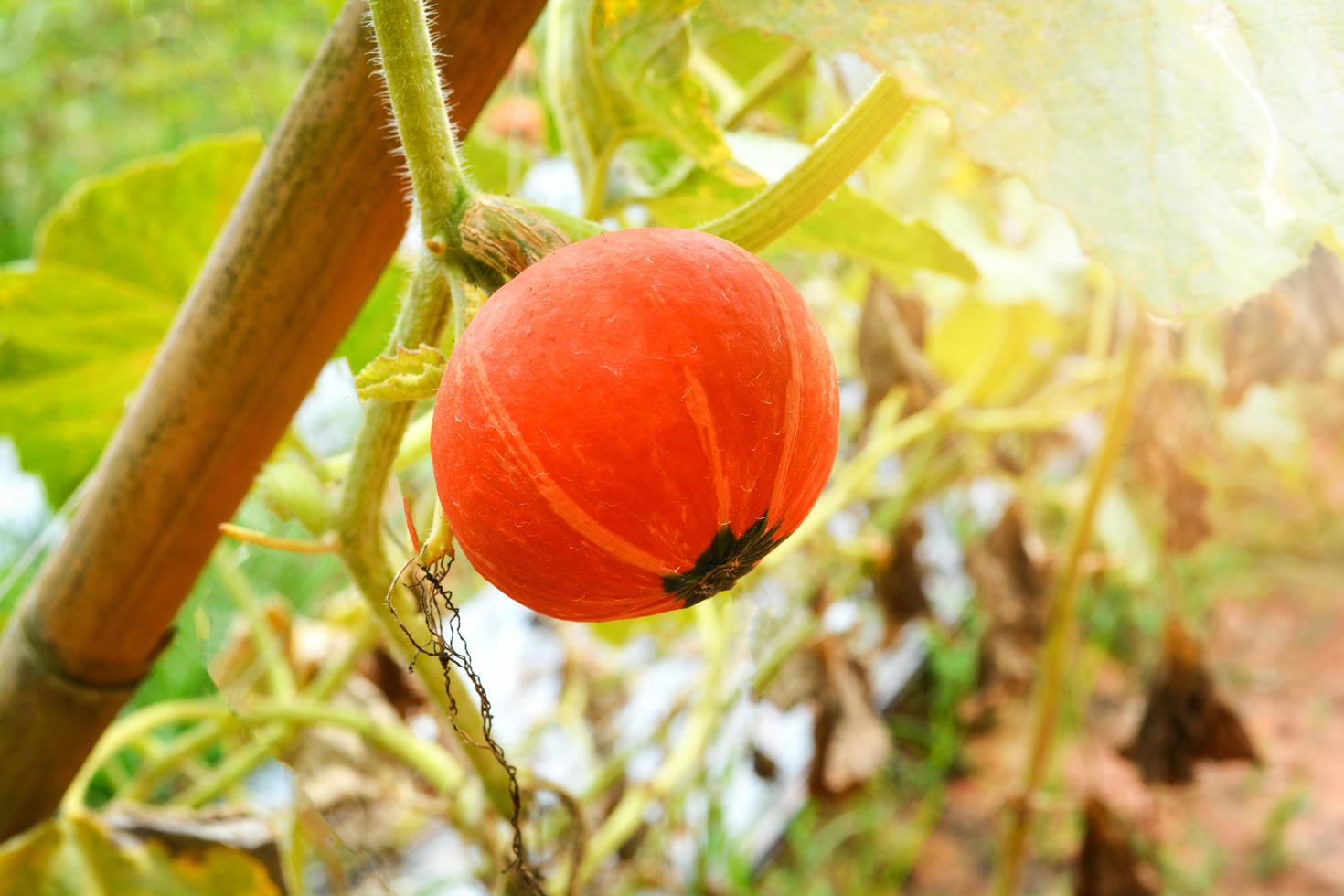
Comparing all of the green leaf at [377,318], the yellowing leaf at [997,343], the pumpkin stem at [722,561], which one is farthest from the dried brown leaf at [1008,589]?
the pumpkin stem at [722,561]

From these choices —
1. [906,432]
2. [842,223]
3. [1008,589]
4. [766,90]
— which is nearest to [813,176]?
[842,223]

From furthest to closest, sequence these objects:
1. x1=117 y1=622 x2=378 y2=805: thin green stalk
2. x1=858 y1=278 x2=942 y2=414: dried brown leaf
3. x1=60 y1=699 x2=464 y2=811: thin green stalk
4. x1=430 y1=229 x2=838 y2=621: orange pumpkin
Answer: x1=858 y1=278 x2=942 y2=414: dried brown leaf → x1=117 y1=622 x2=378 y2=805: thin green stalk → x1=60 y1=699 x2=464 y2=811: thin green stalk → x1=430 y1=229 x2=838 y2=621: orange pumpkin

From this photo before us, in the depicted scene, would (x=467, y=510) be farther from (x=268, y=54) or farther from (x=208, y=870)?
(x=268, y=54)

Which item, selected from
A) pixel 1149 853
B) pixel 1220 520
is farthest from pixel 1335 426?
pixel 1149 853

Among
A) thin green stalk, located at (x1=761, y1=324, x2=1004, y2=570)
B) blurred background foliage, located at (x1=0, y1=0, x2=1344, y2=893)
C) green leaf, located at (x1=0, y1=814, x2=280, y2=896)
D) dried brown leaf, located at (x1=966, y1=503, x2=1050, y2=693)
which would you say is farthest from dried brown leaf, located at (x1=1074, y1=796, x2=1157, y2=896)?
green leaf, located at (x1=0, y1=814, x2=280, y2=896)

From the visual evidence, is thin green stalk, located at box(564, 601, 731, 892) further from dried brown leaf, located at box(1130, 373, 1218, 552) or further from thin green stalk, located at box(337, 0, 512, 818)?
dried brown leaf, located at box(1130, 373, 1218, 552)

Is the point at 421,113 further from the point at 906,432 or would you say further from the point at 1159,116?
the point at 906,432

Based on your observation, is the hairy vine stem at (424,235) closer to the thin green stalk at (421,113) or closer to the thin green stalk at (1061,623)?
the thin green stalk at (421,113)
